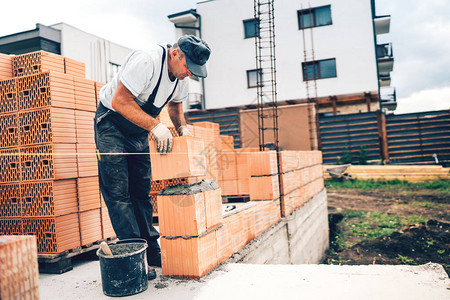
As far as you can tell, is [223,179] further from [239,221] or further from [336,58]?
[336,58]

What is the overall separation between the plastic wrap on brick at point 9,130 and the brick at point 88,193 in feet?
2.41

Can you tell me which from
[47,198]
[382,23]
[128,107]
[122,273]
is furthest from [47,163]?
[382,23]

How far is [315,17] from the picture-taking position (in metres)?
18.1

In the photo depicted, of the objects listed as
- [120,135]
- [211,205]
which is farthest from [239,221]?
[120,135]

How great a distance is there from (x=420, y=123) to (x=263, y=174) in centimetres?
1313

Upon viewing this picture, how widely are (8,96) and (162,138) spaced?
1.91 m

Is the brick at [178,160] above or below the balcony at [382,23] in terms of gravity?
below

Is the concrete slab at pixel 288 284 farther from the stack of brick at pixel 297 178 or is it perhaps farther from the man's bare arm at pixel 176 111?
the stack of brick at pixel 297 178

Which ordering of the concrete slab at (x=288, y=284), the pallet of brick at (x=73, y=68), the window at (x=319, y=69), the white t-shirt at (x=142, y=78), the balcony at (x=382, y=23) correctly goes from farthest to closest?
the window at (x=319, y=69)
the balcony at (x=382, y=23)
the pallet of brick at (x=73, y=68)
the white t-shirt at (x=142, y=78)
the concrete slab at (x=288, y=284)

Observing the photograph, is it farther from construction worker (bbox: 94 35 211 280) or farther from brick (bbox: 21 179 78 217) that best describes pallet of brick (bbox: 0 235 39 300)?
brick (bbox: 21 179 78 217)

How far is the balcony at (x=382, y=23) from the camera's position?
691 inches

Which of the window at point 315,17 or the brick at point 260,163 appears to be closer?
the brick at point 260,163

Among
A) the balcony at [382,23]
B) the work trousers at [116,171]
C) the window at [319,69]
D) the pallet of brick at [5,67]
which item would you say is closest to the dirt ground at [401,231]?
the work trousers at [116,171]

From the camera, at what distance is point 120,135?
2932mm
